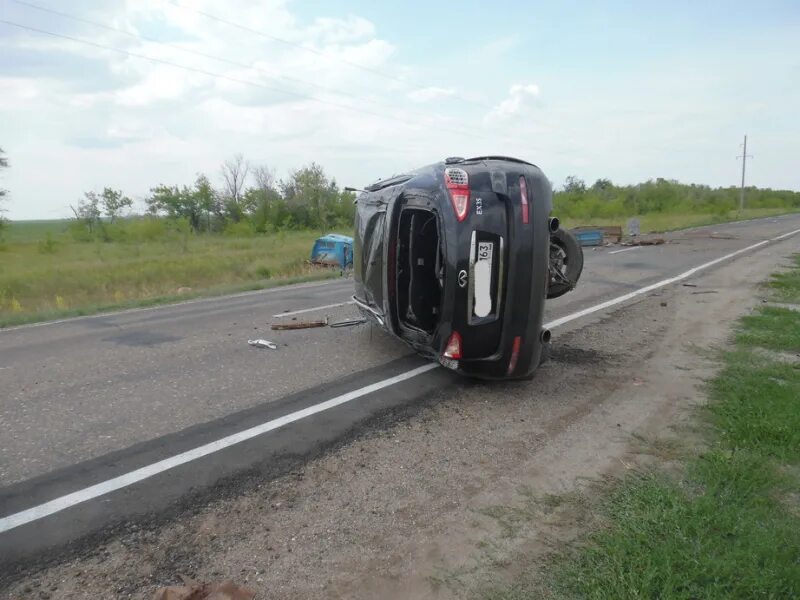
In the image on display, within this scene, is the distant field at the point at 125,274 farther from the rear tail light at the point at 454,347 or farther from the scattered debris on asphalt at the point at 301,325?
the rear tail light at the point at 454,347

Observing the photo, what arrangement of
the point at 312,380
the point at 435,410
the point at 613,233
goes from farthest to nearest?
the point at 613,233 → the point at 312,380 → the point at 435,410

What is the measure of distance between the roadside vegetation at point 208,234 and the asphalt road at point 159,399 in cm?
371

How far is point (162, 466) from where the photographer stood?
3.80 meters

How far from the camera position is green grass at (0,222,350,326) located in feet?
43.2

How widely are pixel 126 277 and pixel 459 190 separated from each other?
2289 cm

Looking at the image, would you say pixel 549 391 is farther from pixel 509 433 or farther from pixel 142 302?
pixel 142 302

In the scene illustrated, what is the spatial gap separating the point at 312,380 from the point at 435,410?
1.46 m

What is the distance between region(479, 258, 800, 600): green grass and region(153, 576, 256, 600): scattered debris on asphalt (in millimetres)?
1073

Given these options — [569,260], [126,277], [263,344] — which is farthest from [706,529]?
[126,277]

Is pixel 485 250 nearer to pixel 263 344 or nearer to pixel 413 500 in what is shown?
pixel 413 500

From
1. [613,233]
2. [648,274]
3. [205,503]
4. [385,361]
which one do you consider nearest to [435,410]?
[385,361]

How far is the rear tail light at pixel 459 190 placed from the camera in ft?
15.6

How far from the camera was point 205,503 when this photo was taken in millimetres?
3344

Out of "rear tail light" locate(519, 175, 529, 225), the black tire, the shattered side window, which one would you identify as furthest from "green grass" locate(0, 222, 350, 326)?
"rear tail light" locate(519, 175, 529, 225)
